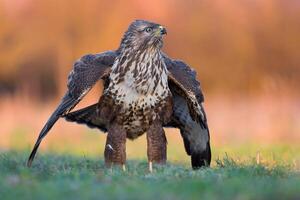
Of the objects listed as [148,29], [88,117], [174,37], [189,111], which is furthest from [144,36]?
[174,37]

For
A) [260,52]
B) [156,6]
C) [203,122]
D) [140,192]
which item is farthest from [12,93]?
[140,192]

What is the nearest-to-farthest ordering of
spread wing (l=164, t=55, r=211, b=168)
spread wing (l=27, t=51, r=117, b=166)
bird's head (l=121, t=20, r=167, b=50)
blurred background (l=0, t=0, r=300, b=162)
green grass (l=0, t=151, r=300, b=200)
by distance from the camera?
1. green grass (l=0, t=151, r=300, b=200)
2. spread wing (l=27, t=51, r=117, b=166)
3. bird's head (l=121, t=20, r=167, b=50)
4. spread wing (l=164, t=55, r=211, b=168)
5. blurred background (l=0, t=0, r=300, b=162)

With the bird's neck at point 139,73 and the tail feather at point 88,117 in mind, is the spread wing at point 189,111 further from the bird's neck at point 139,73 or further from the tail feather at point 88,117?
the tail feather at point 88,117

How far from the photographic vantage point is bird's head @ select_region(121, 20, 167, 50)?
909cm

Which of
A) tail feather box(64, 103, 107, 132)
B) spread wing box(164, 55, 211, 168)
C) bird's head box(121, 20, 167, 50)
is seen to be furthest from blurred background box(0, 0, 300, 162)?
bird's head box(121, 20, 167, 50)

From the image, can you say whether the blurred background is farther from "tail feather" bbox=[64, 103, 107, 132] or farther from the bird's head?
the bird's head

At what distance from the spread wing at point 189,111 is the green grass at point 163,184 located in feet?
4.28

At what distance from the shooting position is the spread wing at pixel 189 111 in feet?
30.8

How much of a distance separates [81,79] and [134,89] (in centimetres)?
59

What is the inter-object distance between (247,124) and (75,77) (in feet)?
24.8

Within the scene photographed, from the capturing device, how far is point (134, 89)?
9.01 meters

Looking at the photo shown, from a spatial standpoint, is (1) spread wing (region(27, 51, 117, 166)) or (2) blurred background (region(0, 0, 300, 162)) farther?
(2) blurred background (region(0, 0, 300, 162))

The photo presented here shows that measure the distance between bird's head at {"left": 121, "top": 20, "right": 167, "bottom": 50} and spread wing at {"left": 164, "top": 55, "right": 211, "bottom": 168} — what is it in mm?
472

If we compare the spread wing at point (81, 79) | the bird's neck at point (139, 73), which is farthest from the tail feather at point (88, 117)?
the bird's neck at point (139, 73)
